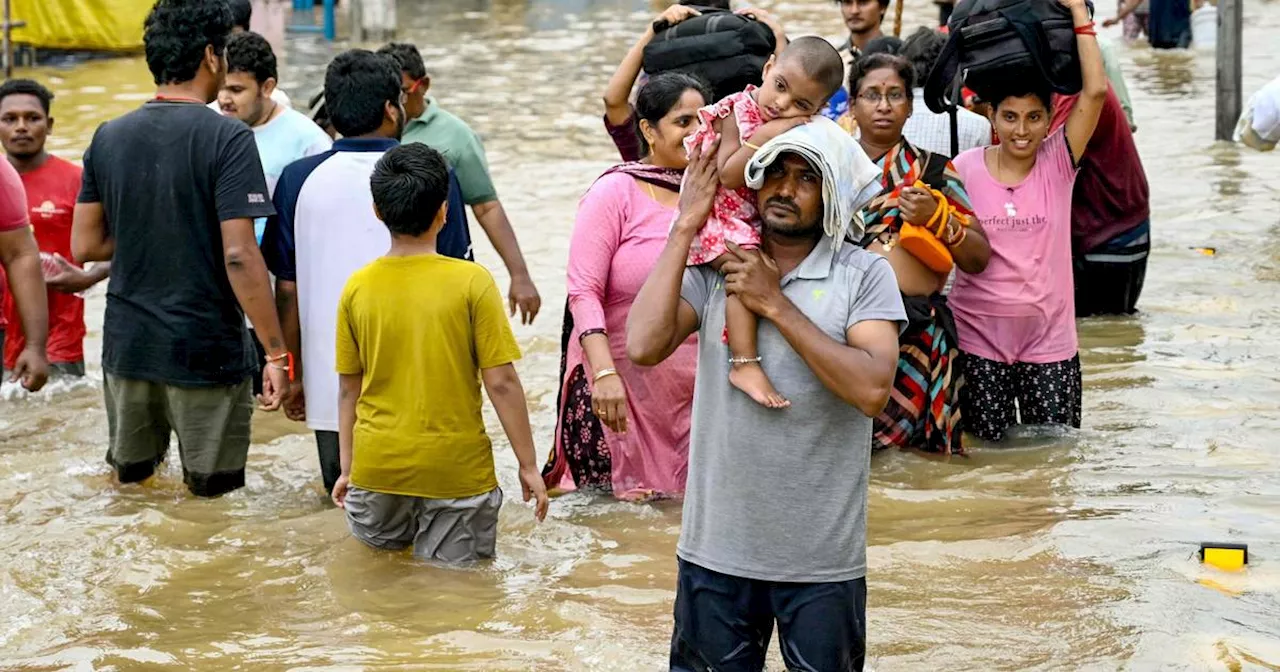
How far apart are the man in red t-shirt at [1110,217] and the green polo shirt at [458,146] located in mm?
2680

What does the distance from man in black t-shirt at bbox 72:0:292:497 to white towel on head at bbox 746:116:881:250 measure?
2590 mm

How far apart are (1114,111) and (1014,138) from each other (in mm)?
1531

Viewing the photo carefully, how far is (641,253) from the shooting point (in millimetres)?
5797

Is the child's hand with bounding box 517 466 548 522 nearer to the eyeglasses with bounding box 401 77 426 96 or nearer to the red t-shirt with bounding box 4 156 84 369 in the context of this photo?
the eyeglasses with bounding box 401 77 426 96

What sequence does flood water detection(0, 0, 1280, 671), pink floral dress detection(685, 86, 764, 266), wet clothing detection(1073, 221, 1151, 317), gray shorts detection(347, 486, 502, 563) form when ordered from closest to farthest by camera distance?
1. pink floral dress detection(685, 86, 764, 266)
2. flood water detection(0, 0, 1280, 671)
3. gray shorts detection(347, 486, 502, 563)
4. wet clothing detection(1073, 221, 1151, 317)

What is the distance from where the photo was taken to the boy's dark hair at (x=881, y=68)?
20.5 feet

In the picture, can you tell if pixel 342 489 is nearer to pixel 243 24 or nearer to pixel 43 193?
pixel 43 193

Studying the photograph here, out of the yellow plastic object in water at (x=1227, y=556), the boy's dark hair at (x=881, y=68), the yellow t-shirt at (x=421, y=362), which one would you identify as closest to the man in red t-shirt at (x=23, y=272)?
the yellow t-shirt at (x=421, y=362)

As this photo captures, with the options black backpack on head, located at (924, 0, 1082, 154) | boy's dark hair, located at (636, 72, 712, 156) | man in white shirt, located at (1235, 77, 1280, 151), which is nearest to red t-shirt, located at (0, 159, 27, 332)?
boy's dark hair, located at (636, 72, 712, 156)

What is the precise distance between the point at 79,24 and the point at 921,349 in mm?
16821

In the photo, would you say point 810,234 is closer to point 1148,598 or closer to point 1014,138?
point 1148,598

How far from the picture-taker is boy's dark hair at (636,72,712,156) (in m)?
5.70

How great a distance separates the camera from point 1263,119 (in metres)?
8.87

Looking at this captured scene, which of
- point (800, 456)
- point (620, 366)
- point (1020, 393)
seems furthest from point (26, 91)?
point (800, 456)
